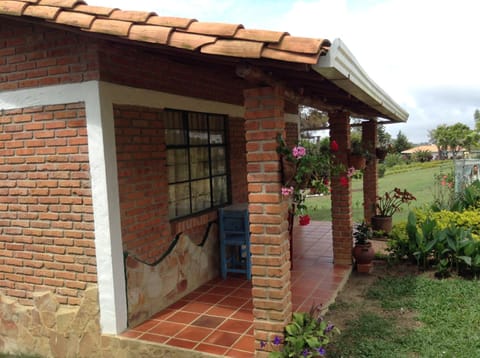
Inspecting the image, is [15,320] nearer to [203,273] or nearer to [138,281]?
[138,281]

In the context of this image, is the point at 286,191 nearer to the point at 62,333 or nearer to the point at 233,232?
the point at 233,232

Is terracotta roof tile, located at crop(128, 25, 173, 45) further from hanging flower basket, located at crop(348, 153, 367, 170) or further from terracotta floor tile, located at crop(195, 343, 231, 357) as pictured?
hanging flower basket, located at crop(348, 153, 367, 170)

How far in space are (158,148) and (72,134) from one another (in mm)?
990

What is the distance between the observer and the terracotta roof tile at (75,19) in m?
3.13

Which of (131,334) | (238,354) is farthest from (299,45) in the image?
(131,334)

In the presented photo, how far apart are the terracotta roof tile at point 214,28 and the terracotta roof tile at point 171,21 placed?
0.05m

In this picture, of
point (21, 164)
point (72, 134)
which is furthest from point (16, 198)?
point (72, 134)

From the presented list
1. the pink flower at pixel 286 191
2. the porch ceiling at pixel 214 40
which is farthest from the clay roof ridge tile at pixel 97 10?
the pink flower at pixel 286 191

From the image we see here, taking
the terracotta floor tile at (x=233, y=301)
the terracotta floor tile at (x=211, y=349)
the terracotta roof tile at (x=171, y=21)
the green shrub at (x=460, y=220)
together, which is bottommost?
the terracotta floor tile at (x=233, y=301)

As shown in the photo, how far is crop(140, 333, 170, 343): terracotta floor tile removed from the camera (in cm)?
390

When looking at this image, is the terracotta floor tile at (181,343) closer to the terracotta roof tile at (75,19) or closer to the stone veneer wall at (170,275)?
the stone veneer wall at (170,275)

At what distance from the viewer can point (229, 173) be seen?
6391mm

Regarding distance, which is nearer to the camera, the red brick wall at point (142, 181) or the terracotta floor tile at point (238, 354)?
the terracotta floor tile at point (238, 354)

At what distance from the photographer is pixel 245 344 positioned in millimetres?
3756
